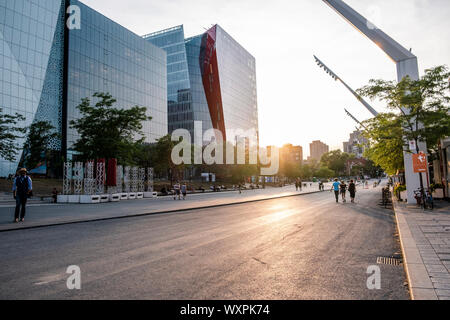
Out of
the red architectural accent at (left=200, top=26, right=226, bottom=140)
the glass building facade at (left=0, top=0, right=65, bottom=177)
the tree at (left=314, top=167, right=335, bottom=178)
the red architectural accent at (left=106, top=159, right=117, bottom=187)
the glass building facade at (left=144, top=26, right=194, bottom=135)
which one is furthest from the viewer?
the tree at (left=314, top=167, right=335, bottom=178)

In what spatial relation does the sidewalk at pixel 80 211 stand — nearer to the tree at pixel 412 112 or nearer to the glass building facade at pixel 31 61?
the tree at pixel 412 112

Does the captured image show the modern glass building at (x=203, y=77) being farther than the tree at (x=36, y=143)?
Yes

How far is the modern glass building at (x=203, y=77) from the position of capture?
93.3 meters

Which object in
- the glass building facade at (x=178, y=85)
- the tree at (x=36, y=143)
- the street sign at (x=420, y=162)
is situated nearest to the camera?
the street sign at (x=420, y=162)

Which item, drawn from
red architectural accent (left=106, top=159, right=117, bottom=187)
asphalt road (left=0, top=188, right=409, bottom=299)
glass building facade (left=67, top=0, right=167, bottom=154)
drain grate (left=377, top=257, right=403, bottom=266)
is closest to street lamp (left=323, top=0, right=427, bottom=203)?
asphalt road (left=0, top=188, right=409, bottom=299)

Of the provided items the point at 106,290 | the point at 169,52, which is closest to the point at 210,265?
the point at 106,290

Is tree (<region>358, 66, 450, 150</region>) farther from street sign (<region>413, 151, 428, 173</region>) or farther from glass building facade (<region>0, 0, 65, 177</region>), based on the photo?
glass building facade (<region>0, 0, 65, 177</region>)

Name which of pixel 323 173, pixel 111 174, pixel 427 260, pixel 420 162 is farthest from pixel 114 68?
pixel 323 173

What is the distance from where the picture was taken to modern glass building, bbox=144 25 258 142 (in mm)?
93312

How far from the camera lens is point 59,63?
54594 millimetres

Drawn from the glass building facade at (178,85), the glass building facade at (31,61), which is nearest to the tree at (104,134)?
the glass building facade at (31,61)

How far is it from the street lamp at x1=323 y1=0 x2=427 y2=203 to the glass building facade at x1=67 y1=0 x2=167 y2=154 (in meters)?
44.0

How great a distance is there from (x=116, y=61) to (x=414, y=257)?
71896 millimetres

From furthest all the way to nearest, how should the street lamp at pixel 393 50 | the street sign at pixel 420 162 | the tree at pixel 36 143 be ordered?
the tree at pixel 36 143 < the street lamp at pixel 393 50 < the street sign at pixel 420 162
